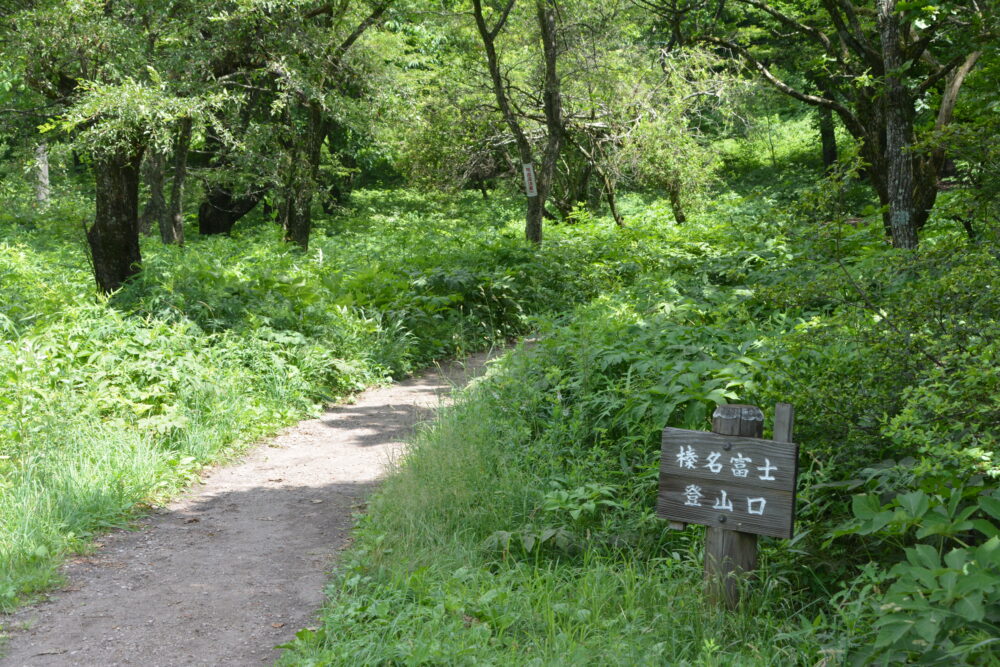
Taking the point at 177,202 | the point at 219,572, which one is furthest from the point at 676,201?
the point at 219,572

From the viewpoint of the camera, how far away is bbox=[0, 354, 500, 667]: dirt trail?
158 inches

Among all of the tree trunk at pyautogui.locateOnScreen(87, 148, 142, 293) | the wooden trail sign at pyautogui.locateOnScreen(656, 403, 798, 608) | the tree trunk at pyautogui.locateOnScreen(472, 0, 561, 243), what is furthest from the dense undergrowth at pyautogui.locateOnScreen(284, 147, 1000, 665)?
the tree trunk at pyautogui.locateOnScreen(472, 0, 561, 243)

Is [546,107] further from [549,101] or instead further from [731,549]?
[731,549]

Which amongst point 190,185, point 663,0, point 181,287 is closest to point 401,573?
point 181,287

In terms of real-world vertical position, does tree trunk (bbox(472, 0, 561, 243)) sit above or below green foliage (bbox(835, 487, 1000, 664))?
above

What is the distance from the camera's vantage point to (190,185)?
71.6ft

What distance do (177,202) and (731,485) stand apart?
1502 centimetres

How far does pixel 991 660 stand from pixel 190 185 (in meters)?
22.0

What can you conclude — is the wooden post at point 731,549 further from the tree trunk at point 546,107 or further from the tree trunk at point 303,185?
the tree trunk at point 303,185

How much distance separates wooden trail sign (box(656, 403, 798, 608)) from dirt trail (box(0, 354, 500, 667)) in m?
2.00

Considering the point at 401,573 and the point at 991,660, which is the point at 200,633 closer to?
the point at 401,573

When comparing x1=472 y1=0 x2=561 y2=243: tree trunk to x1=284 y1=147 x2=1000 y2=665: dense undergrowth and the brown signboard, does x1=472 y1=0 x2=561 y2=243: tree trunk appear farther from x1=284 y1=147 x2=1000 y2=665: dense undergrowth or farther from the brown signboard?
the brown signboard

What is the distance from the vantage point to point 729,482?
372 centimetres

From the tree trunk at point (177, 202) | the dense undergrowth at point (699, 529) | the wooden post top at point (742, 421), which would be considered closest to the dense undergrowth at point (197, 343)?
the tree trunk at point (177, 202)
